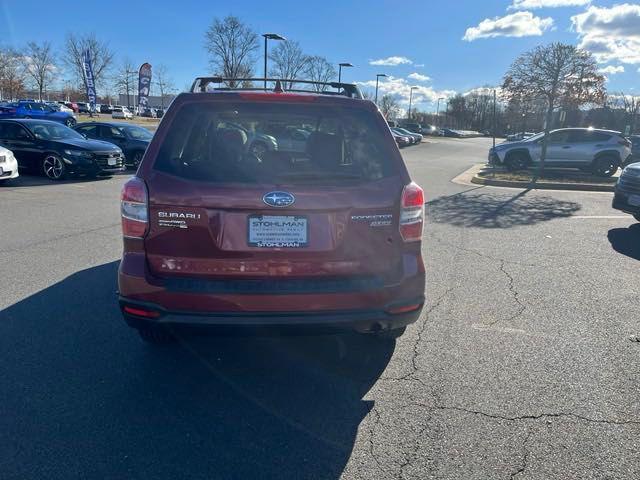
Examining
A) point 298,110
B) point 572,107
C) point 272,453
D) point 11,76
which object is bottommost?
point 272,453

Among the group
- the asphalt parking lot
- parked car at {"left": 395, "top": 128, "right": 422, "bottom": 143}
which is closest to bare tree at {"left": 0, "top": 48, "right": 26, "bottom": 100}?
parked car at {"left": 395, "top": 128, "right": 422, "bottom": 143}

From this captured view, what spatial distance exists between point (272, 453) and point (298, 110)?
78.0 inches

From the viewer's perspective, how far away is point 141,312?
2658 mm

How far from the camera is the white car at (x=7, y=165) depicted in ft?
35.3

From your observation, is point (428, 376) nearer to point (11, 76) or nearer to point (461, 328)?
point (461, 328)

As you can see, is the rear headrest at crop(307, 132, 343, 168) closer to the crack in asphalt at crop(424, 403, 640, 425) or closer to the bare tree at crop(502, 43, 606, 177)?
the crack in asphalt at crop(424, 403, 640, 425)

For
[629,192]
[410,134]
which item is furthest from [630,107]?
[629,192]

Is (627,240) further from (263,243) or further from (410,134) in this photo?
(410,134)

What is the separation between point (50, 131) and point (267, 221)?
12878 millimetres

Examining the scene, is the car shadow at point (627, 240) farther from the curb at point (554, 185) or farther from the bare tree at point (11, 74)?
the bare tree at point (11, 74)

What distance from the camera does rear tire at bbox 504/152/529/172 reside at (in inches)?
718

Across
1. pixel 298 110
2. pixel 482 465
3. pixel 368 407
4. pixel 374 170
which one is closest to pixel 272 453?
pixel 368 407

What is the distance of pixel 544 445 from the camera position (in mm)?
2539

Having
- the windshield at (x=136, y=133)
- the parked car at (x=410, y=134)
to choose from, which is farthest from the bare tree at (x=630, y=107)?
the windshield at (x=136, y=133)
